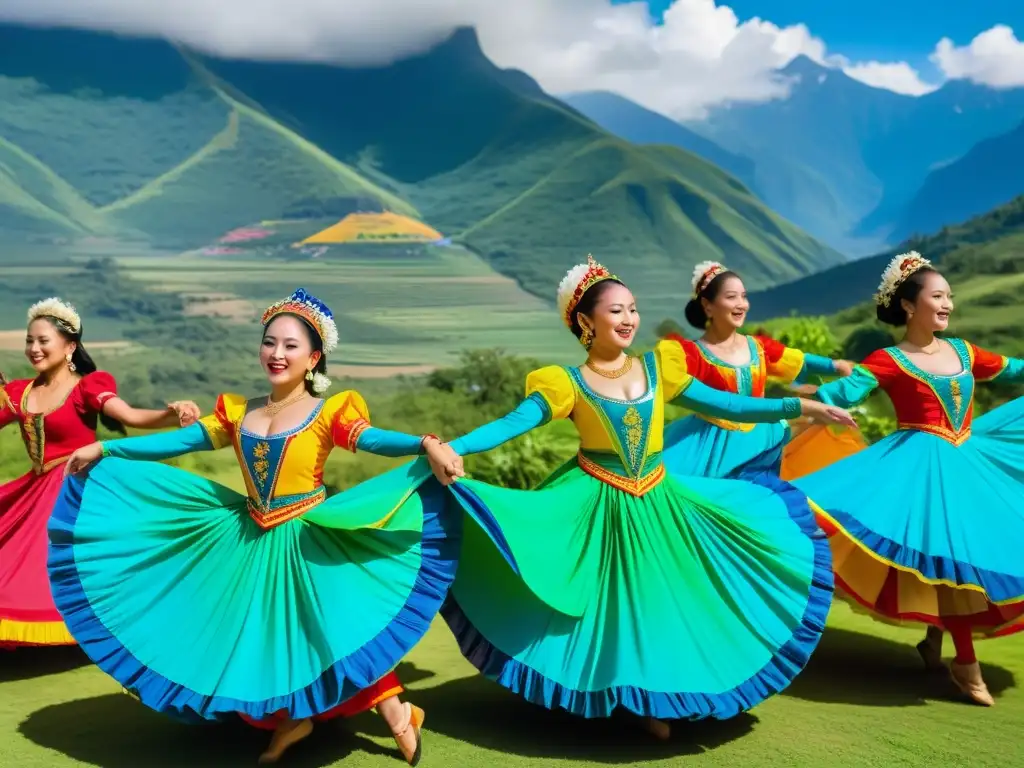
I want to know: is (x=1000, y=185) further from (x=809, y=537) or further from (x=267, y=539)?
(x=267, y=539)

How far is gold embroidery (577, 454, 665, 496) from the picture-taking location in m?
3.67

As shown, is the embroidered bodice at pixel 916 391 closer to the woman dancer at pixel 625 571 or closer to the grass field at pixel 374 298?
the woman dancer at pixel 625 571

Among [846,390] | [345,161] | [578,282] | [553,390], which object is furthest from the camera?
[345,161]

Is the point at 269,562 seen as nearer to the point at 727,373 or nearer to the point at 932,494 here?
the point at 727,373

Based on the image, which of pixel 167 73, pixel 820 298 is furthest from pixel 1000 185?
pixel 167 73

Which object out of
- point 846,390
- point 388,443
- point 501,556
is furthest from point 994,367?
point 388,443

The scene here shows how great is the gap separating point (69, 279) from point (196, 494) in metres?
8.56

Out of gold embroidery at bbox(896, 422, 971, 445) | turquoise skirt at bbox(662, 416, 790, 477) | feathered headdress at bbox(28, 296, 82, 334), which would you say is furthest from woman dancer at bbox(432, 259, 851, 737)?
feathered headdress at bbox(28, 296, 82, 334)

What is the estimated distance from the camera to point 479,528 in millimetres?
3580

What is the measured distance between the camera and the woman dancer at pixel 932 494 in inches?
153

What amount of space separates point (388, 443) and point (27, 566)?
1.81m

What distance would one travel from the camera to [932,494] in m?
4.04

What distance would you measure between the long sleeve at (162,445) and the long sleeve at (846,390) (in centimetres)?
224

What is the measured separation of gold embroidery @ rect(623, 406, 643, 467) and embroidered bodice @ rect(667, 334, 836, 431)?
3.22ft
